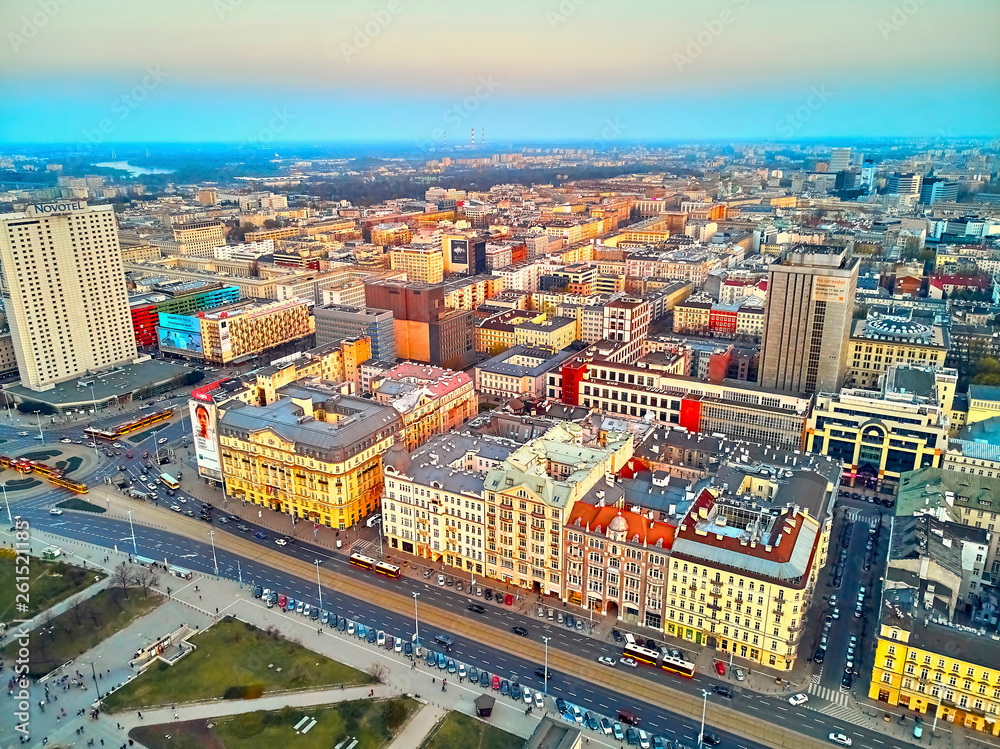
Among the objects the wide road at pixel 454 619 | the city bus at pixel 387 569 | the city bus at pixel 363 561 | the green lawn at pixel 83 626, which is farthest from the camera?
the city bus at pixel 363 561

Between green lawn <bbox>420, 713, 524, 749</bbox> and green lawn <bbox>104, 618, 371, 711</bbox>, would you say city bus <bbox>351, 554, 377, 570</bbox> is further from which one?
green lawn <bbox>420, 713, 524, 749</bbox>

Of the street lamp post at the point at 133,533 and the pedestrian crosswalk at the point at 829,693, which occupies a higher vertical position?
the street lamp post at the point at 133,533

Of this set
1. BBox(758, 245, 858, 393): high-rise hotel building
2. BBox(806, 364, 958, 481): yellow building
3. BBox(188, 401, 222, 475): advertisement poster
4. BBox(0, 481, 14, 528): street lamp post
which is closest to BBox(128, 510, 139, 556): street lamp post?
BBox(188, 401, 222, 475): advertisement poster

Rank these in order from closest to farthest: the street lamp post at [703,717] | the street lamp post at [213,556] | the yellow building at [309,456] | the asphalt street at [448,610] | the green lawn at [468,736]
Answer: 1. the green lawn at [468,736]
2. the street lamp post at [703,717]
3. the asphalt street at [448,610]
4. the street lamp post at [213,556]
5. the yellow building at [309,456]

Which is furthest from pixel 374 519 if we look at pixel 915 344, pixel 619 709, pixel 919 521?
pixel 915 344

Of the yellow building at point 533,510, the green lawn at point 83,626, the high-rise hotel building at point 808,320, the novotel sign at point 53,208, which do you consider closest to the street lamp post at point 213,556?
the green lawn at point 83,626

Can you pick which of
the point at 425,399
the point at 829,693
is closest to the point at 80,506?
the point at 425,399

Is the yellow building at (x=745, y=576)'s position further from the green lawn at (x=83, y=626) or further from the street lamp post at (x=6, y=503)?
the street lamp post at (x=6, y=503)
